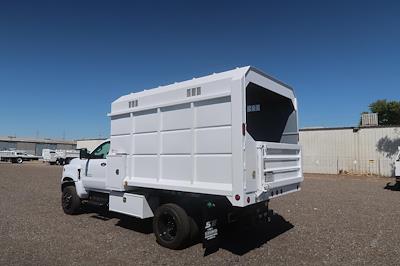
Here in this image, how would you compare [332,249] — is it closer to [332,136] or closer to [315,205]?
[315,205]

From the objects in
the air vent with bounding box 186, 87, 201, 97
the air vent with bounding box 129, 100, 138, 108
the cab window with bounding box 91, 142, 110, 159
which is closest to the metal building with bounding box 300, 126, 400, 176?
the cab window with bounding box 91, 142, 110, 159

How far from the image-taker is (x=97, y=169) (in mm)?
9273

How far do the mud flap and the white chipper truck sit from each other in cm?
2

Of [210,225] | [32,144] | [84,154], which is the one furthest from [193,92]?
[32,144]

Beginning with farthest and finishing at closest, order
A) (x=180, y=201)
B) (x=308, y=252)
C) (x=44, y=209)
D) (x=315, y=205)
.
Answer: (x=315, y=205)
(x=44, y=209)
(x=180, y=201)
(x=308, y=252)

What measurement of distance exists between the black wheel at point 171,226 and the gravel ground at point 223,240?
17cm

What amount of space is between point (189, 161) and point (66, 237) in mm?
3288

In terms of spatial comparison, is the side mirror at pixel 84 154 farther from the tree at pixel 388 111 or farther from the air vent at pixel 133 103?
the tree at pixel 388 111

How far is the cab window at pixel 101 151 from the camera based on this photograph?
939 centimetres

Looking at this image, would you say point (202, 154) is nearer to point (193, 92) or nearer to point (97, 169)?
point (193, 92)

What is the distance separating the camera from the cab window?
9.39m

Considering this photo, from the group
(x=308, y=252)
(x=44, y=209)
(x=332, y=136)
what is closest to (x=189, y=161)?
(x=308, y=252)

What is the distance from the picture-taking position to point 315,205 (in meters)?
12.0

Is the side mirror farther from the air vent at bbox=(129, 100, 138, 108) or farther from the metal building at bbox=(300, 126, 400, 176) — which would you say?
the metal building at bbox=(300, 126, 400, 176)
